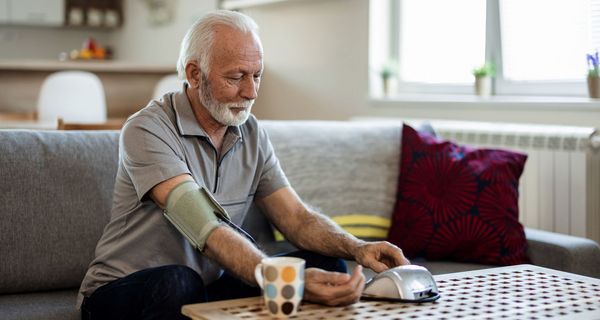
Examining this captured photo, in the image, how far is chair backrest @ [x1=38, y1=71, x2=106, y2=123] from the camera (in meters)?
4.86

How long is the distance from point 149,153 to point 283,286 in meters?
0.55

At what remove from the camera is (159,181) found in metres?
1.86

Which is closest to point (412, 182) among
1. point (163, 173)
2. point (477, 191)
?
point (477, 191)

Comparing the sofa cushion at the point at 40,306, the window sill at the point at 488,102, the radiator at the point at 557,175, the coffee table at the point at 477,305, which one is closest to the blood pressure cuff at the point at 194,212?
the coffee table at the point at 477,305

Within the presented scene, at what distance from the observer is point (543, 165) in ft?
10.9

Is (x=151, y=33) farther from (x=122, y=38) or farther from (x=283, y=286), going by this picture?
(x=283, y=286)

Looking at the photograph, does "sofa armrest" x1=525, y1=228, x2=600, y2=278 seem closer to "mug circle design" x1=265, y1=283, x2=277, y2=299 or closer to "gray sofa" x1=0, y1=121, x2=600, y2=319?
"gray sofa" x1=0, y1=121, x2=600, y2=319

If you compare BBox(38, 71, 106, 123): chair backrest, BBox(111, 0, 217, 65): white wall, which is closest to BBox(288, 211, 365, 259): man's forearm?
BBox(38, 71, 106, 123): chair backrest

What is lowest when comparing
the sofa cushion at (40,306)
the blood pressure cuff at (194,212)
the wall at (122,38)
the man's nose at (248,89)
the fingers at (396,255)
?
the sofa cushion at (40,306)

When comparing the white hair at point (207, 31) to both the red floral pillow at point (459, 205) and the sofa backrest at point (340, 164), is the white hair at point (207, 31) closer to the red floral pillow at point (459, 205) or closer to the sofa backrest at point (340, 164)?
the sofa backrest at point (340, 164)

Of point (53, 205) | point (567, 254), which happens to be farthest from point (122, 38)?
point (567, 254)

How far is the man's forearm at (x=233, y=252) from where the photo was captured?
1730 millimetres

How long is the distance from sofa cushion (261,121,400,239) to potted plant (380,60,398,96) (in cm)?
152

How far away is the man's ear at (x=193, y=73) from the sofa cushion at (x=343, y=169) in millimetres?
707
